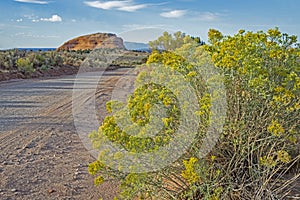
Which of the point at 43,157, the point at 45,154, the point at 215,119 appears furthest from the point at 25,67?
the point at 215,119

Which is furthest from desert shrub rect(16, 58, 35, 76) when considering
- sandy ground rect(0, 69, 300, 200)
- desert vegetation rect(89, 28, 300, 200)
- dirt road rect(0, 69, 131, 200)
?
desert vegetation rect(89, 28, 300, 200)

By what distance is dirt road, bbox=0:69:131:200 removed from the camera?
4.96 meters

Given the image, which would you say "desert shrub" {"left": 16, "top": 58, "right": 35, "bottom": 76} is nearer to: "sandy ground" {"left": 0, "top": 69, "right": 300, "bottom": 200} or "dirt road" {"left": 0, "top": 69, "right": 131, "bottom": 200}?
"sandy ground" {"left": 0, "top": 69, "right": 300, "bottom": 200}

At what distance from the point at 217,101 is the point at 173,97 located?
1.32ft

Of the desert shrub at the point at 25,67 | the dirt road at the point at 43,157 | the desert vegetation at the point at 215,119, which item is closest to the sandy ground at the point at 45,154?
the dirt road at the point at 43,157

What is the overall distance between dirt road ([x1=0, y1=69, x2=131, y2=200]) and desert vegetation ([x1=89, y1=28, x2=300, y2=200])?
5.23ft

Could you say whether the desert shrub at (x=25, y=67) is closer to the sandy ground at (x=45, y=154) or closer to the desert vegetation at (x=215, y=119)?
the sandy ground at (x=45, y=154)

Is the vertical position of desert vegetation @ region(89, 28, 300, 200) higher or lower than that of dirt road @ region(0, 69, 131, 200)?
higher

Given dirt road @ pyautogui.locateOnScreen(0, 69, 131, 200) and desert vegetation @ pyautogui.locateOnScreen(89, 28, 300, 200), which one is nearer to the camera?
desert vegetation @ pyautogui.locateOnScreen(89, 28, 300, 200)

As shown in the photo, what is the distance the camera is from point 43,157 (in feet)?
20.4

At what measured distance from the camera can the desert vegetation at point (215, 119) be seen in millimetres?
3291

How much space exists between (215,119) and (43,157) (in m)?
3.79

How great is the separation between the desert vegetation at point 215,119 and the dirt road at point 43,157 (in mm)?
1594

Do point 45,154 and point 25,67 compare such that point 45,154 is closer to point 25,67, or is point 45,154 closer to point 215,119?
point 215,119
